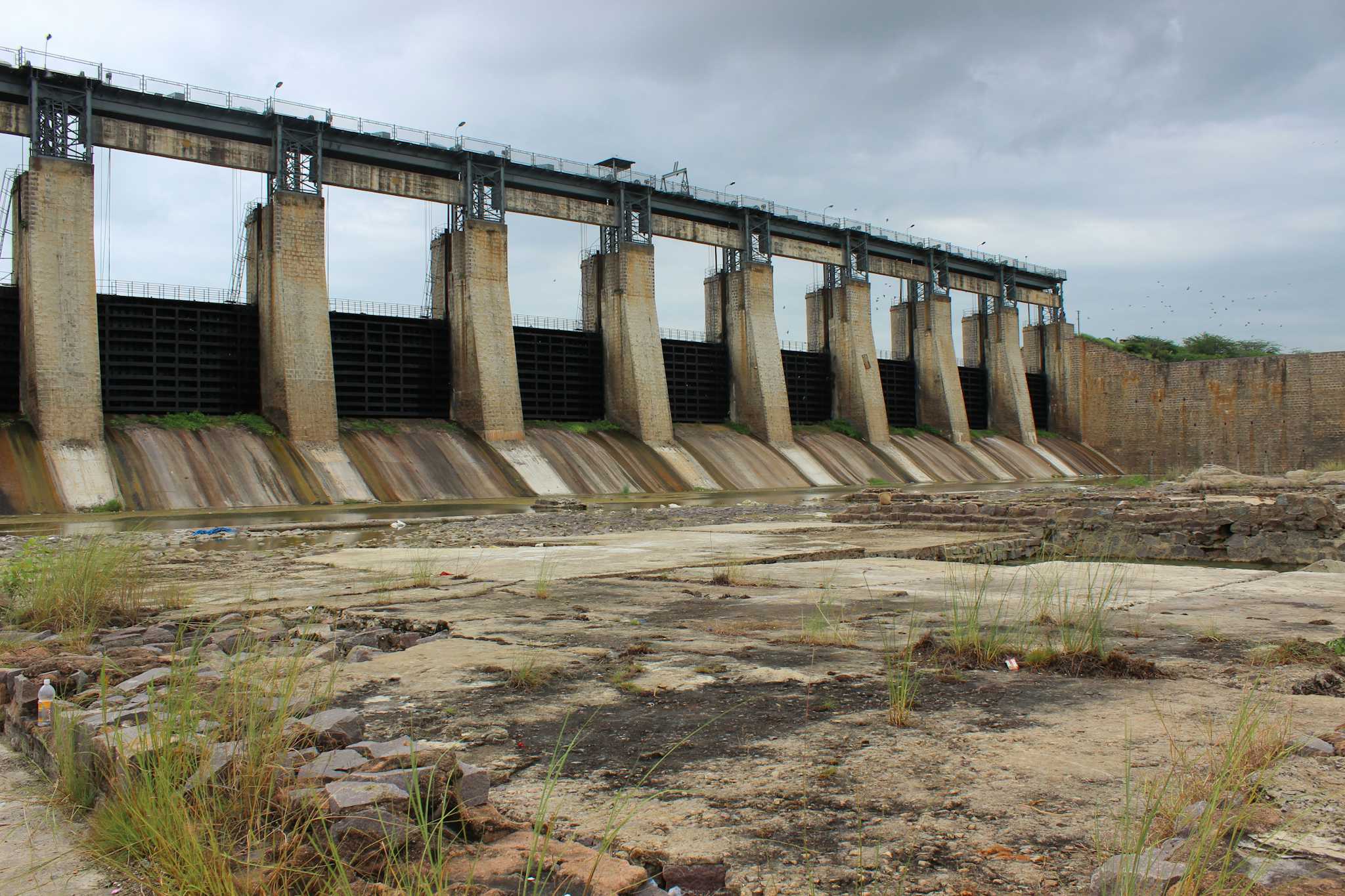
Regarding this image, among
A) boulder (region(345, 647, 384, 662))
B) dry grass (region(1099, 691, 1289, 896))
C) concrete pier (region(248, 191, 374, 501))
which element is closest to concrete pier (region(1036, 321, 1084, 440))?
concrete pier (region(248, 191, 374, 501))

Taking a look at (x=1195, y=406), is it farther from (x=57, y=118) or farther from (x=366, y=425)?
(x=57, y=118)

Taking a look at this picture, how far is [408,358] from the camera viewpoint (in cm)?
3178

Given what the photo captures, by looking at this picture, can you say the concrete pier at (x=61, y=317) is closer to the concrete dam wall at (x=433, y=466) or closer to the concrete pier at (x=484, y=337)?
the concrete dam wall at (x=433, y=466)

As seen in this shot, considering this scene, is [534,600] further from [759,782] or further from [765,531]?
[765,531]

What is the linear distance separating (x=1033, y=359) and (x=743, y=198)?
77.7 ft

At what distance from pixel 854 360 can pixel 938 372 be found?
626 centimetres

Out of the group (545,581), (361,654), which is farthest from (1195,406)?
(361,654)

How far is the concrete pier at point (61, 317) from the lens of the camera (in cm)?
2341

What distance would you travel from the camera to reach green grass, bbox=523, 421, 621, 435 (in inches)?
1307

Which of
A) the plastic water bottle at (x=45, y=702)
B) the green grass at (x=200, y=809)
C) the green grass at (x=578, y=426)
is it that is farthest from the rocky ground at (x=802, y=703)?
the green grass at (x=578, y=426)

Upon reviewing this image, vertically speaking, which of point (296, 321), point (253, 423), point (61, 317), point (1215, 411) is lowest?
point (253, 423)

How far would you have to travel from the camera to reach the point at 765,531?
14.6m

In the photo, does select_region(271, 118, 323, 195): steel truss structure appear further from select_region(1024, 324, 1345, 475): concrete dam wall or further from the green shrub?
select_region(1024, 324, 1345, 475): concrete dam wall

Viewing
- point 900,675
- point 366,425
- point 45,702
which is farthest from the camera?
point 366,425
